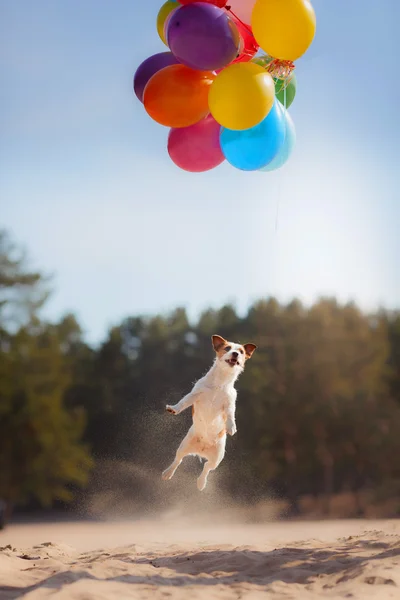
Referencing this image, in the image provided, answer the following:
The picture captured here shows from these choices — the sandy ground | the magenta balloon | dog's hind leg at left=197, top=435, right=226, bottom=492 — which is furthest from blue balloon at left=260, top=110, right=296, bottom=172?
the sandy ground

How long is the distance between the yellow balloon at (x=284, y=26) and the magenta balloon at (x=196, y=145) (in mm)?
849

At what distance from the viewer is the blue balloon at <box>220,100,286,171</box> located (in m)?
5.45

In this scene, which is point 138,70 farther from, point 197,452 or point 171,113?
point 197,452

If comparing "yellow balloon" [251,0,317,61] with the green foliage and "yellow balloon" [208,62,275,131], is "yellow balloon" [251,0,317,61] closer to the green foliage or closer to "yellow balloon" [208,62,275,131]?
"yellow balloon" [208,62,275,131]

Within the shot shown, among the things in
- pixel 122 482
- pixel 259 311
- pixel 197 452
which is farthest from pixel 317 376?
pixel 197 452

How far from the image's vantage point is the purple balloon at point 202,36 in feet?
16.9

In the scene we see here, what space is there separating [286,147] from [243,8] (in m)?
1.26

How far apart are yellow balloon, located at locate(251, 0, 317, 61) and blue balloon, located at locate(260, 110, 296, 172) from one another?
2.04ft

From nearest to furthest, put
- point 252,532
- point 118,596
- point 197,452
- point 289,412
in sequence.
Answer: point 118,596 → point 197,452 → point 252,532 → point 289,412

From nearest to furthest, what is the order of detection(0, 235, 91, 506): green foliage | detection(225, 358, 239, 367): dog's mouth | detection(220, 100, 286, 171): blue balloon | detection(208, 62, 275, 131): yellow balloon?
detection(208, 62, 275, 131): yellow balloon < detection(220, 100, 286, 171): blue balloon < detection(225, 358, 239, 367): dog's mouth < detection(0, 235, 91, 506): green foliage

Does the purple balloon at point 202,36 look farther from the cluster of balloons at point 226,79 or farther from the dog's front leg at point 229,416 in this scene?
the dog's front leg at point 229,416

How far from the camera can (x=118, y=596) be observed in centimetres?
480

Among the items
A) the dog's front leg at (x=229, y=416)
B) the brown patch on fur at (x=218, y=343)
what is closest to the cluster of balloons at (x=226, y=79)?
the brown patch on fur at (x=218, y=343)

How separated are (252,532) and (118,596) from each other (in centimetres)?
1016
